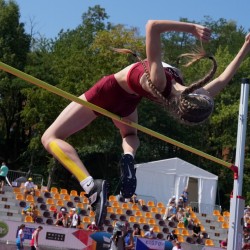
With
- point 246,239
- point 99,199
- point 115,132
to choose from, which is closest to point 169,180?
point 246,239

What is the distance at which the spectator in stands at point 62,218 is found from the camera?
15711 mm

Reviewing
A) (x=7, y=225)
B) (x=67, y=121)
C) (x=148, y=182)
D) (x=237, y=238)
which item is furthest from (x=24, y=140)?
(x=67, y=121)

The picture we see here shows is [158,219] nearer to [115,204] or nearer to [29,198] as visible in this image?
[115,204]

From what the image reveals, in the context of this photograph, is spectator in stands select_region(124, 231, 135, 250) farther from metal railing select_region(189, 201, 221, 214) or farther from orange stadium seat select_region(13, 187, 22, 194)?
metal railing select_region(189, 201, 221, 214)

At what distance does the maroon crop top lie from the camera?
4.59 meters

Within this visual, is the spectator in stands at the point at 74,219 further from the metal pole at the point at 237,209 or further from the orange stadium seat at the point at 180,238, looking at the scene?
the metal pole at the point at 237,209

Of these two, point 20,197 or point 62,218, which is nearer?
point 62,218

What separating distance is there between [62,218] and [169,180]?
5607 millimetres

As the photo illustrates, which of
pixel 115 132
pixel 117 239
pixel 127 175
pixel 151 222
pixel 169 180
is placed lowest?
pixel 117 239

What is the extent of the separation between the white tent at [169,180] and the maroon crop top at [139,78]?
611 inches

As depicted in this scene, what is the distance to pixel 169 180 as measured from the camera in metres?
20.6

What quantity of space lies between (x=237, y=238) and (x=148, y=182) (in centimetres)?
1295

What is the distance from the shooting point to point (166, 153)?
3219cm

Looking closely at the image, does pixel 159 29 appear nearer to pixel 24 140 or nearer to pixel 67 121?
pixel 67 121
